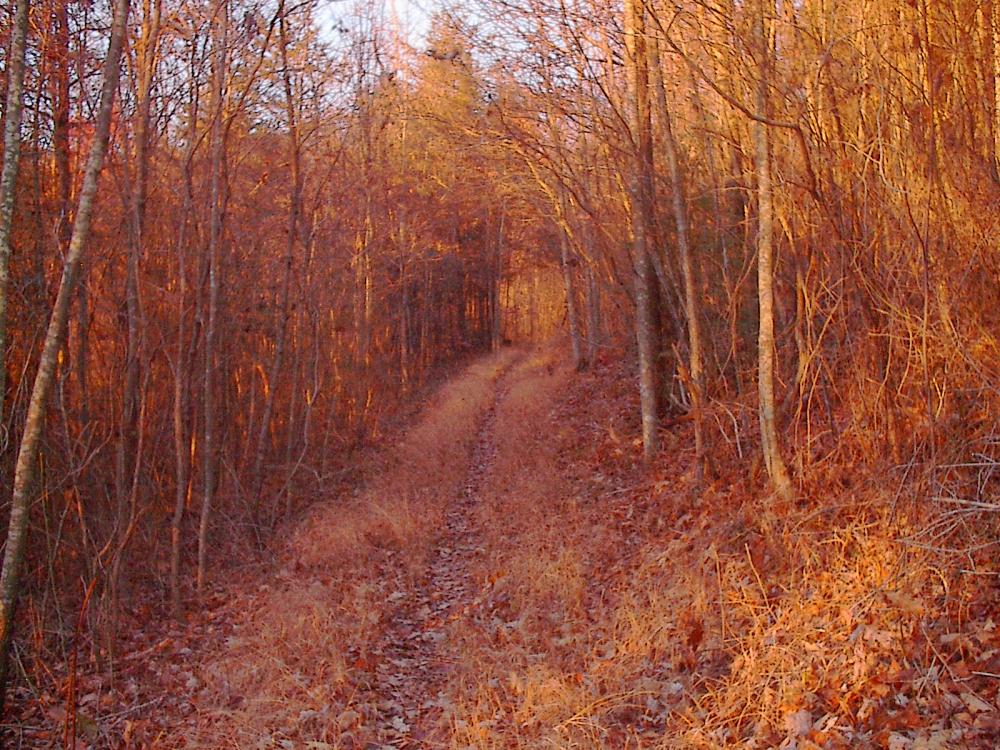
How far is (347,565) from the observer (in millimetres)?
9953

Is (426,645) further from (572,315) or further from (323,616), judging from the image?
(572,315)

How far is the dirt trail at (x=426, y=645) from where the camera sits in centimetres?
610

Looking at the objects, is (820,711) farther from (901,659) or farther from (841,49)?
(841,49)

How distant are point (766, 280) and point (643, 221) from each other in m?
4.10

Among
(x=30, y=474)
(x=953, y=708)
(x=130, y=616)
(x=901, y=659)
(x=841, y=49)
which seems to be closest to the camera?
(x=953, y=708)

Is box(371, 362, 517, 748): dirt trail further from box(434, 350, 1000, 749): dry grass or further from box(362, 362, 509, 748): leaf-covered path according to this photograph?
box(434, 350, 1000, 749): dry grass

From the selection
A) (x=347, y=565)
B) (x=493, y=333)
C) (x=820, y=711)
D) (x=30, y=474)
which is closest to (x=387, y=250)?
(x=493, y=333)

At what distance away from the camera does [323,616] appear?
8000 millimetres

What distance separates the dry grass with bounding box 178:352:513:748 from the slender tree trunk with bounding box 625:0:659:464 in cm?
342

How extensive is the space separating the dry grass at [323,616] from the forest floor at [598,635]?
0.10 ft

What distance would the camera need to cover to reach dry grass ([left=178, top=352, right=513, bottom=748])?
20.4ft

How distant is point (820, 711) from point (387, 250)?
19.9m

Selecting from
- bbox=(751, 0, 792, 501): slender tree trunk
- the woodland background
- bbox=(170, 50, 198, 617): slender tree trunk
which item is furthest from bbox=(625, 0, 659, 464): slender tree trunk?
bbox=(170, 50, 198, 617): slender tree trunk

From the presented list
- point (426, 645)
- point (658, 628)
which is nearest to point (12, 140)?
point (426, 645)
